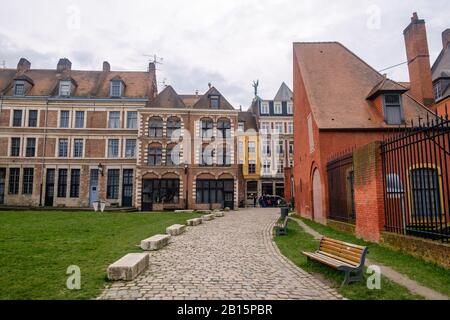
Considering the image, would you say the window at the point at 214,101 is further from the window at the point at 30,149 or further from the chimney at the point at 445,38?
the chimney at the point at 445,38

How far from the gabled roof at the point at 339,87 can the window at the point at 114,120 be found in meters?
19.6

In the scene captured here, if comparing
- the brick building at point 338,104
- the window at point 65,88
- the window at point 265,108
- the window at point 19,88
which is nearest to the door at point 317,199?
the brick building at point 338,104

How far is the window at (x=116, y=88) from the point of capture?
110ft

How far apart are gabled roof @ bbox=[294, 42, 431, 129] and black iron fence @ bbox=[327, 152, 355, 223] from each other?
269cm

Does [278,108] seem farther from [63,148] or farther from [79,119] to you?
[63,148]

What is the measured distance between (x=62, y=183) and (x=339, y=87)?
27544 mm

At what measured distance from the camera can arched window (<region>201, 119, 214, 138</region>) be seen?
3231 centimetres

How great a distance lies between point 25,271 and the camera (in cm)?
580

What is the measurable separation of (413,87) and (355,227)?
44.6 ft

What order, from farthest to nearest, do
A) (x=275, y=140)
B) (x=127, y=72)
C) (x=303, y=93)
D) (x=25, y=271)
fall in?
1. (x=275, y=140)
2. (x=127, y=72)
3. (x=303, y=93)
4. (x=25, y=271)

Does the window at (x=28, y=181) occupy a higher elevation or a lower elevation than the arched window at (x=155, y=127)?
lower

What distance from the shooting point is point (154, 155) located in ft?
103
